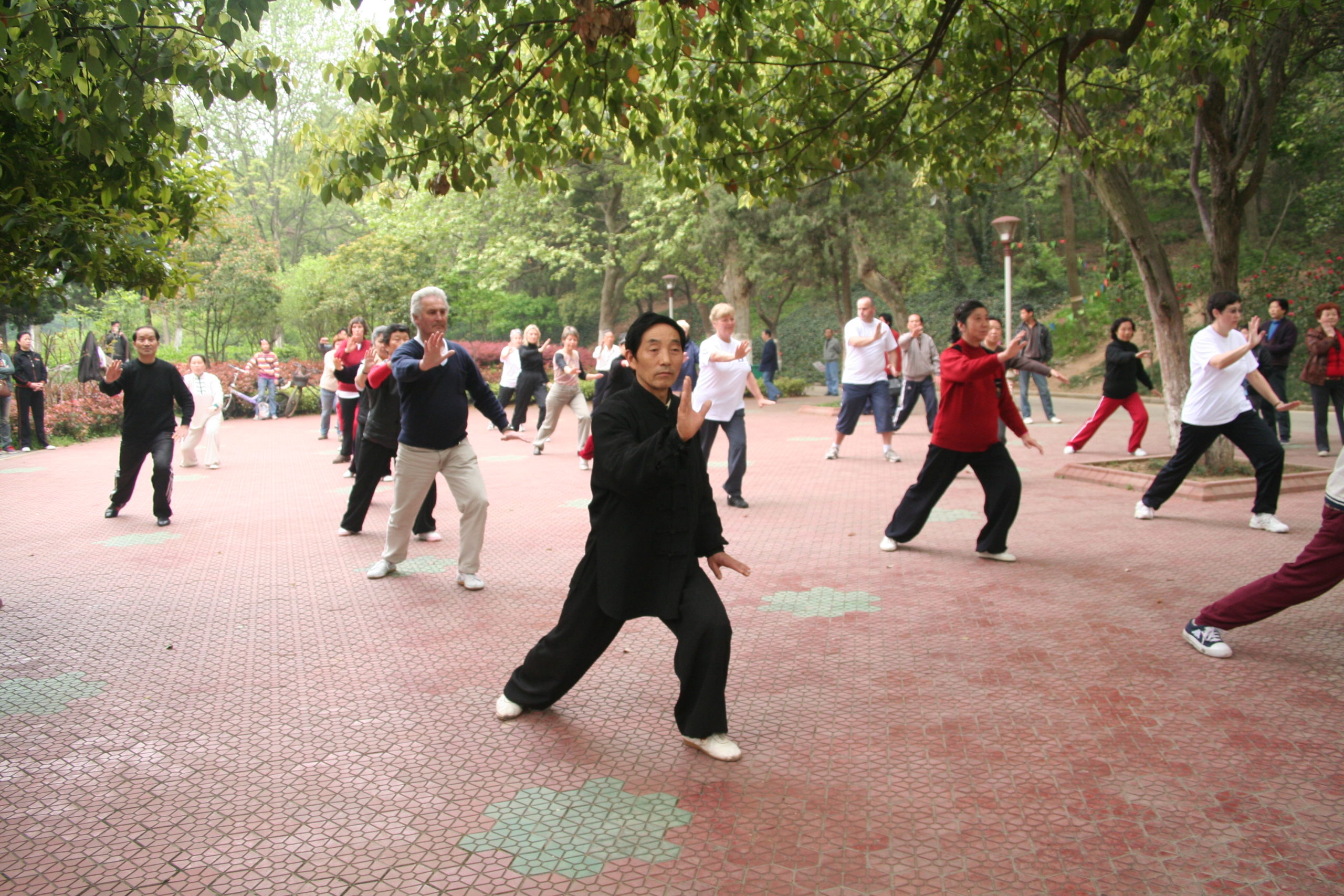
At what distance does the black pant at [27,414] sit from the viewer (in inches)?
661

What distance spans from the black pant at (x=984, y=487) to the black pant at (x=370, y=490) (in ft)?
12.0

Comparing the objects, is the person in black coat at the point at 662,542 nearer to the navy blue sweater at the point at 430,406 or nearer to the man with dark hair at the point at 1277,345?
the navy blue sweater at the point at 430,406

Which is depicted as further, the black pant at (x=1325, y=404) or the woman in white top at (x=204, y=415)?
the woman in white top at (x=204, y=415)

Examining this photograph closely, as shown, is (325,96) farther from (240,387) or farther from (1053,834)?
(1053,834)

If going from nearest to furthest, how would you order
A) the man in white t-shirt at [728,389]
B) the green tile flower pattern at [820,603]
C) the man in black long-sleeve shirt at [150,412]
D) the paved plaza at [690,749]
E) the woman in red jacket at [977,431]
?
the paved plaza at [690,749] < the green tile flower pattern at [820,603] < the woman in red jacket at [977,431] < the man in black long-sleeve shirt at [150,412] < the man in white t-shirt at [728,389]

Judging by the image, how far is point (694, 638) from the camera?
370 cm

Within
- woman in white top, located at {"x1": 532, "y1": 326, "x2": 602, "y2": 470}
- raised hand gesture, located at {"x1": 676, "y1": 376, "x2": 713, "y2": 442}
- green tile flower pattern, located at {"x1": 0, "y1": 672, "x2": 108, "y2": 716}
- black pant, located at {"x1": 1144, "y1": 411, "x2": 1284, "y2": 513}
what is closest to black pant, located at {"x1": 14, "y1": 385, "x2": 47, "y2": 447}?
woman in white top, located at {"x1": 532, "y1": 326, "x2": 602, "y2": 470}

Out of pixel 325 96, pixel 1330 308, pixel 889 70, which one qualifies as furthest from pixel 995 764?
pixel 325 96

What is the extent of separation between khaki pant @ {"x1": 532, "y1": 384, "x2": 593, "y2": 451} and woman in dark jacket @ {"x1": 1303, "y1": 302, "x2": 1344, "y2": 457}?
859 cm

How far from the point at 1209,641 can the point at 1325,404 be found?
28.0ft

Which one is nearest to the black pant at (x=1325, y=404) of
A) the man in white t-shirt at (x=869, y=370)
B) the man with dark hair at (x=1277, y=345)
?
the man with dark hair at (x=1277, y=345)

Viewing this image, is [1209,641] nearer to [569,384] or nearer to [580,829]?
[580,829]

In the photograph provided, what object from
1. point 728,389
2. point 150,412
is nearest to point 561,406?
point 728,389

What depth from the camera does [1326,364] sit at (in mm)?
→ 11312
